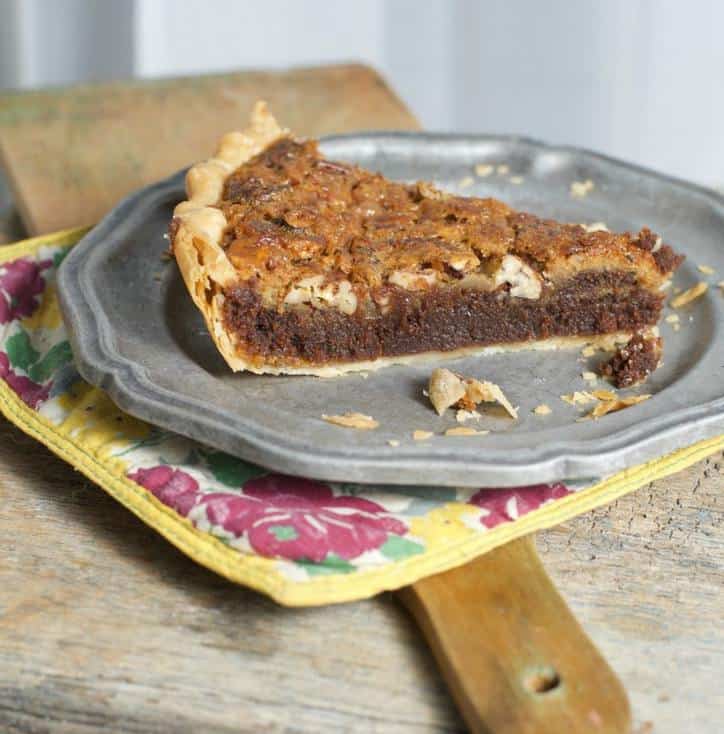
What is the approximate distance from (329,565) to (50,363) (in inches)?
41.9

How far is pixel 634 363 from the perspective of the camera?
2.85 metres

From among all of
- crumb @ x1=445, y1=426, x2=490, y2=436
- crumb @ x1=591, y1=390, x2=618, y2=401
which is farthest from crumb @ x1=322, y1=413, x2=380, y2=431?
crumb @ x1=591, y1=390, x2=618, y2=401

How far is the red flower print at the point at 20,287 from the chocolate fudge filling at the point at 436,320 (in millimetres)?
645

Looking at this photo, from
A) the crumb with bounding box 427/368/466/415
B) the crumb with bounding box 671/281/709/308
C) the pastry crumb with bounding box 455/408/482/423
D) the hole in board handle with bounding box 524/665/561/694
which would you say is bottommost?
the hole in board handle with bounding box 524/665/561/694

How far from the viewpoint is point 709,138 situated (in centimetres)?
610

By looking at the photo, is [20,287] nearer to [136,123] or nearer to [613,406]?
[136,123]

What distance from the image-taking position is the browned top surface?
294 centimetres

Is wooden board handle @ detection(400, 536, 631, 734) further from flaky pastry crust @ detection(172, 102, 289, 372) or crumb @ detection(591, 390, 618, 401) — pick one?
flaky pastry crust @ detection(172, 102, 289, 372)

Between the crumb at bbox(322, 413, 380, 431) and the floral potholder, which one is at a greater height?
the crumb at bbox(322, 413, 380, 431)

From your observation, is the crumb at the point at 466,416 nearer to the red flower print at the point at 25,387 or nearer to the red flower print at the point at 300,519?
the red flower print at the point at 300,519

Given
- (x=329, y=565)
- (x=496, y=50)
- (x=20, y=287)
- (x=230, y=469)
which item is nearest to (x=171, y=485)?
(x=230, y=469)

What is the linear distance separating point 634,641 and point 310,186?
159 centimetres

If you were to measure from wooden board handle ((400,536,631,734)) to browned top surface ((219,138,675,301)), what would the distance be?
987 millimetres

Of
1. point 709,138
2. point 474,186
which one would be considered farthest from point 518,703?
point 709,138
